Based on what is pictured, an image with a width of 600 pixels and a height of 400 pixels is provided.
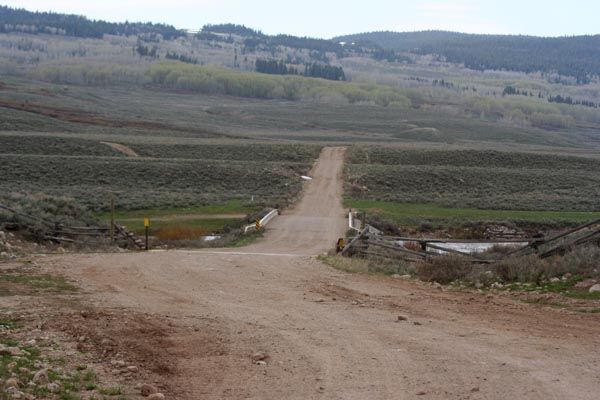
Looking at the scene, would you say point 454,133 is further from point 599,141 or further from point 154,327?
point 154,327

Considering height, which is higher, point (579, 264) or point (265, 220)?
point (579, 264)

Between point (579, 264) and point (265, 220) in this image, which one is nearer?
point (579, 264)

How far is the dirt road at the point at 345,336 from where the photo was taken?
8.90 metres

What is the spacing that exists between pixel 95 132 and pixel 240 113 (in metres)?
63.7

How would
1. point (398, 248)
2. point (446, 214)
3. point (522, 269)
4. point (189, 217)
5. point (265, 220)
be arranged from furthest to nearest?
point (446, 214), point (189, 217), point (265, 220), point (398, 248), point (522, 269)

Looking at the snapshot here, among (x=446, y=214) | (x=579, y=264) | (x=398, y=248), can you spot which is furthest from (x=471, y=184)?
(x=579, y=264)

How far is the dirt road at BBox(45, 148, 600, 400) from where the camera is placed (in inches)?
350

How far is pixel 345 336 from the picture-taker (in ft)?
36.6

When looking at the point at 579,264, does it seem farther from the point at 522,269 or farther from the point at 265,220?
the point at 265,220

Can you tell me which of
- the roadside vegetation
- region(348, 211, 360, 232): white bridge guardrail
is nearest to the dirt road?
region(348, 211, 360, 232): white bridge guardrail

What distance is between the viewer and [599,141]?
16425 centimetres

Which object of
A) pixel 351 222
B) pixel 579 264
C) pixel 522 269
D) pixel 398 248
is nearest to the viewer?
pixel 579 264

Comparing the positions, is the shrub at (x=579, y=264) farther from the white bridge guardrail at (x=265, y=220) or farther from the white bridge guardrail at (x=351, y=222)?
the white bridge guardrail at (x=351, y=222)

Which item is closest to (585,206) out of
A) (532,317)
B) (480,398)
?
(532,317)
